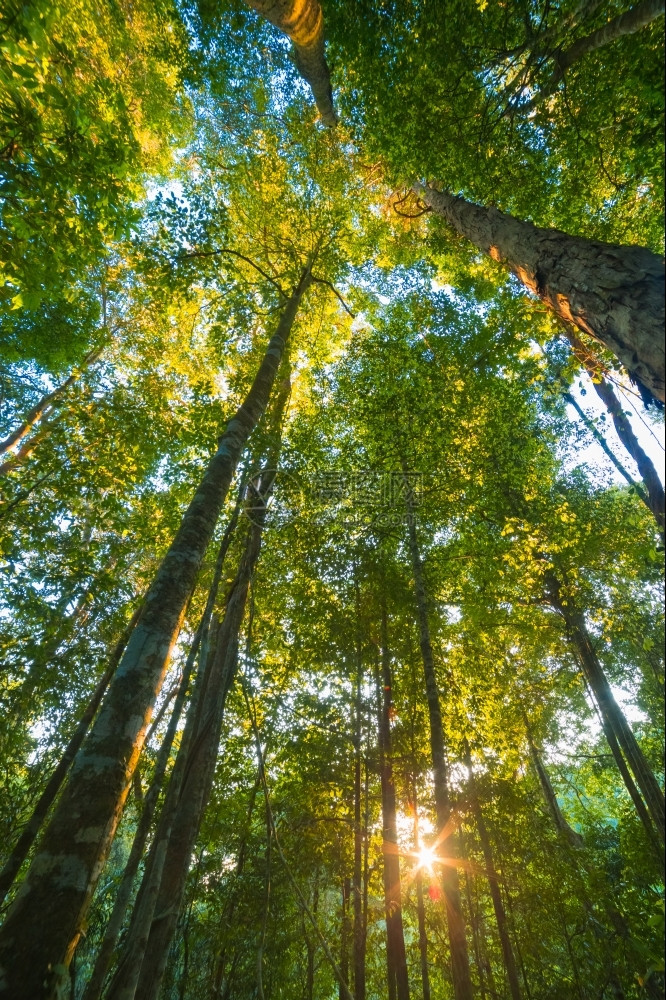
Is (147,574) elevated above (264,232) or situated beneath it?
situated beneath

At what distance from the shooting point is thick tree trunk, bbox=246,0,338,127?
604 centimetres

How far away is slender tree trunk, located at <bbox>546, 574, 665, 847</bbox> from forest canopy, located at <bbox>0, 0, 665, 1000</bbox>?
0.35 ft

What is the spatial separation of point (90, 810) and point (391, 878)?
686cm

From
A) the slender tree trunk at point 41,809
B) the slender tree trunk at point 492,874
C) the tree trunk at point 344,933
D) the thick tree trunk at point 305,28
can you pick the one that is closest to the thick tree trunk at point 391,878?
the tree trunk at point 344,933

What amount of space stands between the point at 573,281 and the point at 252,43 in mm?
13346

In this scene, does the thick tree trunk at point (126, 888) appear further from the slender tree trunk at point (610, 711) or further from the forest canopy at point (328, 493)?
the slender tree trunk at point (610, 711)

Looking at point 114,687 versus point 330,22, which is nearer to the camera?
point 114,687

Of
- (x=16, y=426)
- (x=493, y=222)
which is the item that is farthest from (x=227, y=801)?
(x=16, y=426)

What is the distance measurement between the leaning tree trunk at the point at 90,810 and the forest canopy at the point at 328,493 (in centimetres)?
2

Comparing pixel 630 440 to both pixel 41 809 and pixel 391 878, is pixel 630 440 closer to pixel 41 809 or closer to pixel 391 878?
pixel 391 878

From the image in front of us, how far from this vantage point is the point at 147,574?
8961 millimetres

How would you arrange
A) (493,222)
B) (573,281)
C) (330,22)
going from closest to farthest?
(573,281), (493,222), (330,22)

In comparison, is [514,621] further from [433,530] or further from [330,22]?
[330,22]

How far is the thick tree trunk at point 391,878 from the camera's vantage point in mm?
6457
